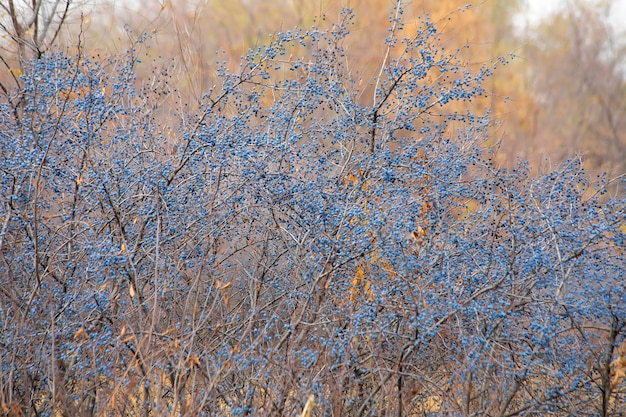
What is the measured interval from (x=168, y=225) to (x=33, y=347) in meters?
1.13

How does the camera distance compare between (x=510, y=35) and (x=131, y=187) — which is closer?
(x=131, y=187)

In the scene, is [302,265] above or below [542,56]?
below

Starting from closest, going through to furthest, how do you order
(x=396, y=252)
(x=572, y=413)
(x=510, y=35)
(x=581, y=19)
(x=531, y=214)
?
(x=572, y=413) < (x=396, y=252) < (x=531, y=214) < (x=510, y=35) < (x=581, y=19)

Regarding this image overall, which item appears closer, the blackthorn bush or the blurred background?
the blackthorn bush

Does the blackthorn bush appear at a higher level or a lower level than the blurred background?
lower

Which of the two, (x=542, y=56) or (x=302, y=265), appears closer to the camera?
(x=302, y=265)

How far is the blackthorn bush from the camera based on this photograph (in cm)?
415

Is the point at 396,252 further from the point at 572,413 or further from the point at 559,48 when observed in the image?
the point at 559,48

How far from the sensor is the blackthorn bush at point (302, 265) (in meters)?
4.15

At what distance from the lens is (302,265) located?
5008 mm

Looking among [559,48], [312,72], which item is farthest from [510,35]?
[312,72]

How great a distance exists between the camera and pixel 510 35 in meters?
21.3

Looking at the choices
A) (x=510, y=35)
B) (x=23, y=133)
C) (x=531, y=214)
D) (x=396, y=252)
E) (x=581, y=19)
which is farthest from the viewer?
(x=581, y=19)

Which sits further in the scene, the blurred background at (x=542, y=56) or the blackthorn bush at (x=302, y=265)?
the blurred background at (x=542, y=56)
